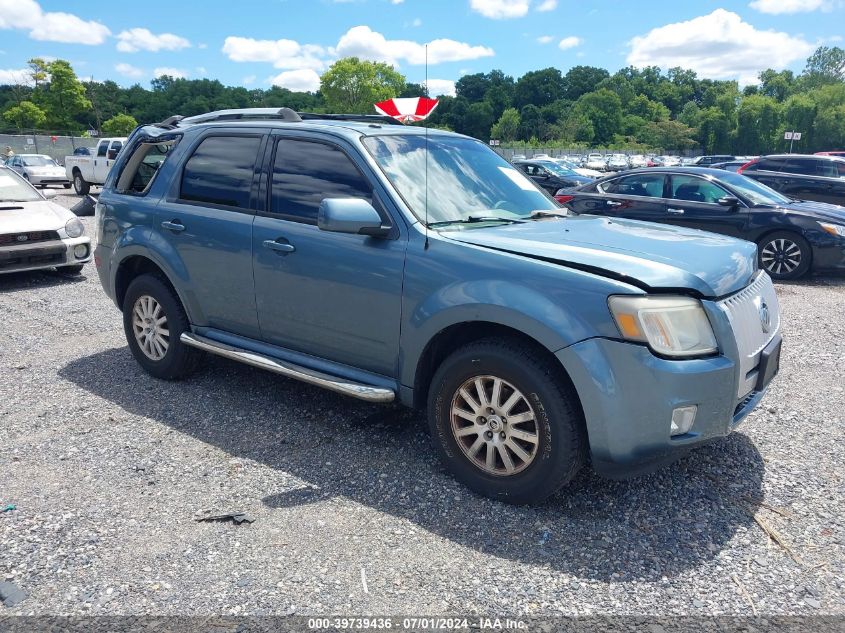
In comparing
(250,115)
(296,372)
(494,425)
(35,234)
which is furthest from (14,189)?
(494,425)

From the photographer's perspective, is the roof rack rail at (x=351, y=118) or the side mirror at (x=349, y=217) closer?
the side mirror at (x=349, y=217)

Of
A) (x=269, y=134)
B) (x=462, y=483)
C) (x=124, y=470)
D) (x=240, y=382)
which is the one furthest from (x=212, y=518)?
(x=269, y=134)

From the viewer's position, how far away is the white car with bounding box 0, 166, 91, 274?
8.20 meters

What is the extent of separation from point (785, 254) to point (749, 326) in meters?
7.42

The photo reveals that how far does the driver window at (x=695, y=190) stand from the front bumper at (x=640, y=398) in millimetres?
7892

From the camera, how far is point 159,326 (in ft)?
16.2

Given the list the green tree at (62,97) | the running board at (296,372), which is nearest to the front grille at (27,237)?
the running board at (296,372)

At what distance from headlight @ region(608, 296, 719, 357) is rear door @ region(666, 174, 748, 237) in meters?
7.55

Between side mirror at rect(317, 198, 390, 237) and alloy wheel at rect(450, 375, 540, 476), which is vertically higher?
side mirror at rect(317, 198, 390, 237)

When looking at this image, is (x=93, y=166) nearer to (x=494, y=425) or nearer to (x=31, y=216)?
(x=31, y=216)

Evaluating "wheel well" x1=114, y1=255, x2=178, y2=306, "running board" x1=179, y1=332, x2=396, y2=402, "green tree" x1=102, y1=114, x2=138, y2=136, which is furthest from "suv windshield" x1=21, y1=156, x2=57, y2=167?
"green tree" x1=102, y1=114, x2=138, y2=136

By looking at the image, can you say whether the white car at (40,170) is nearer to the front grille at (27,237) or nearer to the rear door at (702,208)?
the front grille at (27,237)

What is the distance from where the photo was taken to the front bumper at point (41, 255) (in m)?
8.16

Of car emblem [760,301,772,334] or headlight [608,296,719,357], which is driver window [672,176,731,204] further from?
headlight [608,296,719,357]
